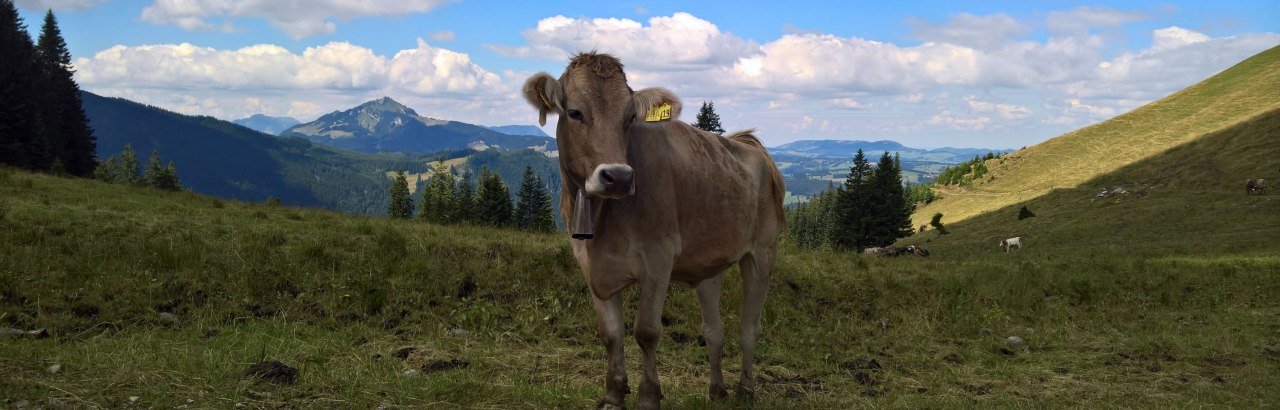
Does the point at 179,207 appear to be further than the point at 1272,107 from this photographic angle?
No

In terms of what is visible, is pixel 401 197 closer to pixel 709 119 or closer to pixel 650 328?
pixel 709 119

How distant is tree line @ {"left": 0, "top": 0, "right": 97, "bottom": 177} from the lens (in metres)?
50.2

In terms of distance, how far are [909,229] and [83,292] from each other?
206ft

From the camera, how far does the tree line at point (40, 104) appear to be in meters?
50.2

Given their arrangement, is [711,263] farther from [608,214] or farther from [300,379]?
[300,379]

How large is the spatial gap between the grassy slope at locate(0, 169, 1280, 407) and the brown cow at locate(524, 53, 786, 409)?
51.0 inches

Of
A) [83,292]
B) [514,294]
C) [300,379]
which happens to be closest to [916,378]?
[514,294]

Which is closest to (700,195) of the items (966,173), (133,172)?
(966,173)

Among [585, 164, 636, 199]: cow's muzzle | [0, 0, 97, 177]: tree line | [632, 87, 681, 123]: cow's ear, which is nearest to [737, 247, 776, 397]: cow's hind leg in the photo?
[632, 87, 681, 123]: cow's ear

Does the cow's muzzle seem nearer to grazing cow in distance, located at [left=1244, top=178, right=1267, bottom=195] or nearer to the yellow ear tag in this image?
the yellow ear tag

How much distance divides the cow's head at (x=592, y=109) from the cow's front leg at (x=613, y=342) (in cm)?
108

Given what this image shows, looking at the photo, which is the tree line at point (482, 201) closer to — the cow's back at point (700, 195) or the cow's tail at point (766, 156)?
the cow's tail at point (766, 156)

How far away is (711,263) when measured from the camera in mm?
5980

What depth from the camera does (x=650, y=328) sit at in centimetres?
543
